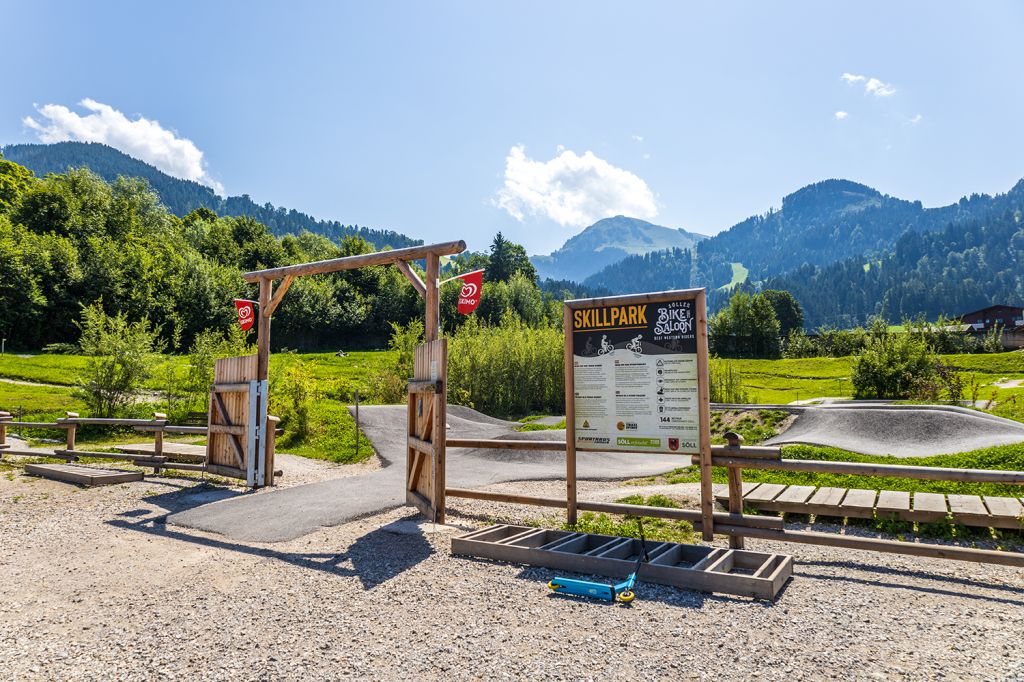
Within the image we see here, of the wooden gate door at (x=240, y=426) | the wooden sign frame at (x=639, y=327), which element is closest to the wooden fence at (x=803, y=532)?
the wooden sign frame at (x=639, y=327)

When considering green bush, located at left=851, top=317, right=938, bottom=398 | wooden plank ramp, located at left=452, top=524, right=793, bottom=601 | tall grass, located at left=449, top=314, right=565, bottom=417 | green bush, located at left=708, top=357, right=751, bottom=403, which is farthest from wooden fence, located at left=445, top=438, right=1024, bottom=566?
tall grass, located at left=449, top=314, right=565, bottom=417

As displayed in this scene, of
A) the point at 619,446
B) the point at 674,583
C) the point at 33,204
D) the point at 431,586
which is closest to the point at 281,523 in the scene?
the point at 431,586

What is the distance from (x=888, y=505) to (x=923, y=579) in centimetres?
204

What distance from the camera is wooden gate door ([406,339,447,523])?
7.91 meters

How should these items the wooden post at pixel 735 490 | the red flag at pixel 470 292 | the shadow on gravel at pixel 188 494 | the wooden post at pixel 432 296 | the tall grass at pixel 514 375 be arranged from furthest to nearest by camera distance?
the tall grass at pixel 514 375, the shadow on gravel at pixel 188 494, the wooden post at pixel 432 296, the red flag at pixel 470 292, the wooden post at pixel 735 490

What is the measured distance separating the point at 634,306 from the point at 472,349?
1928cm

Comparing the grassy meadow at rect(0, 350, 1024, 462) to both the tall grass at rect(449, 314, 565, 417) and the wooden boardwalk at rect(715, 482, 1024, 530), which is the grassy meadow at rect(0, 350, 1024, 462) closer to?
the tall grass at rect(449, 314, 565, 417)

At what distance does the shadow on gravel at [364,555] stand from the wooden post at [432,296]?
9.04 ft

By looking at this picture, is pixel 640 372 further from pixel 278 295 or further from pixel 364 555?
pixel 278 295

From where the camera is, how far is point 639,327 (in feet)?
23.2

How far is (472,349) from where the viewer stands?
85.7 feet

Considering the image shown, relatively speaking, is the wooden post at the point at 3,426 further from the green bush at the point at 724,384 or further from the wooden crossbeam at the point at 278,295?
the green bush at the point at 724,384

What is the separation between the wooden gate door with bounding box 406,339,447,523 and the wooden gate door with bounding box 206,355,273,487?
369 cm

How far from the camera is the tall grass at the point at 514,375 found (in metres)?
25.4
